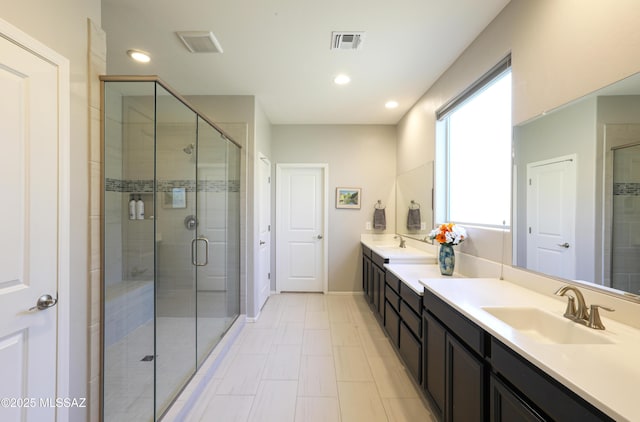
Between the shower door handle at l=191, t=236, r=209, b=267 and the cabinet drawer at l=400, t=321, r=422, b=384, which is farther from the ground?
the shower door handle at l=191, t=236, r=209, b=267

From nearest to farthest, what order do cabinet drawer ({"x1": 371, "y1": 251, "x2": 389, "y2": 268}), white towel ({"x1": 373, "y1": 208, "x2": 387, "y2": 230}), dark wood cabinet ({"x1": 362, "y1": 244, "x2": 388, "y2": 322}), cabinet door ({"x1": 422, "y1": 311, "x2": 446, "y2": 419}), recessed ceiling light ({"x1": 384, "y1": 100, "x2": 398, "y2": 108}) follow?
cabinet door ({"x1": 422, "y1": 311, "x2": 446, "y2": 419}) < cabinet drawer ({"x1": 371, "y1": 251, "x2": 389, "y2": 268}) < dark wood cabinet ({"x1": 362, "y1": 244, "x2": 388, "y2": 322}) < recessed ceiling light ({"x1": 384, "y1": 100, "x2": 398, "y2": 108}) < white towel ({"x1": 373, "y1": 208, "x2": 387, "y2": 230})

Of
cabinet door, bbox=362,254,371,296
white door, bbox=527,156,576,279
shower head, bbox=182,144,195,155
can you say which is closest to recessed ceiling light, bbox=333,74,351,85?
shower head, bbox=182,144,195,155

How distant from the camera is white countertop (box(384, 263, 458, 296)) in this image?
204 cm

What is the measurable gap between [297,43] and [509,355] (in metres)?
2.46

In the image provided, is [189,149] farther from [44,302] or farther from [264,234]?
[264,234]

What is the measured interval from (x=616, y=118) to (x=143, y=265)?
106 inches

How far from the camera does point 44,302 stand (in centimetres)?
119

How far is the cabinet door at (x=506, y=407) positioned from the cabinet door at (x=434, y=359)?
431 mm

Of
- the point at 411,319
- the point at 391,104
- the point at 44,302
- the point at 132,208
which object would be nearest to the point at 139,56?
the point at 132,208

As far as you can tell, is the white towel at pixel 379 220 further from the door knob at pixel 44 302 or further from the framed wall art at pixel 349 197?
the door knob at pixel 44 302

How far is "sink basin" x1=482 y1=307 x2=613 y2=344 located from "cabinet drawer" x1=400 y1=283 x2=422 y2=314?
0.62 metres

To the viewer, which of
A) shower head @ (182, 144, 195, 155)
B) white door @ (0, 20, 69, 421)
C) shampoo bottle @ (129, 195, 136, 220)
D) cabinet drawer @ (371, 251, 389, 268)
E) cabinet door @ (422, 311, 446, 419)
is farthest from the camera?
cabinet drawer @ (371, 251, 389, 268)

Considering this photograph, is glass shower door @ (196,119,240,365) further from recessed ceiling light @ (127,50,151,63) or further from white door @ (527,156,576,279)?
white door @ (527,156,576,279)

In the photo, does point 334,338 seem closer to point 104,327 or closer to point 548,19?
point 104,327
